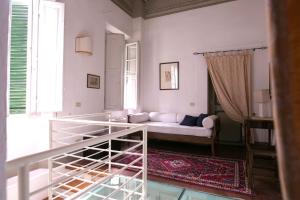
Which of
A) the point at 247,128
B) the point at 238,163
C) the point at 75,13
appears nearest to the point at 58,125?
the point at 75,13

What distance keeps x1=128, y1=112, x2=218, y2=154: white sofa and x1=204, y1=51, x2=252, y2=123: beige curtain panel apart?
677mm

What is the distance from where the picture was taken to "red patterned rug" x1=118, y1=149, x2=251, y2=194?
2465mm

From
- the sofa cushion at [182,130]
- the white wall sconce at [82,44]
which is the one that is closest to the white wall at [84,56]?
the white wall sconce at [82,44]

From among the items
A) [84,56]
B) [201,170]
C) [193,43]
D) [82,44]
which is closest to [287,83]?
[201,170]

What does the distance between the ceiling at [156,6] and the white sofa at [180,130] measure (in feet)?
9.84

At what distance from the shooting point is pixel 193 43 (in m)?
5.00

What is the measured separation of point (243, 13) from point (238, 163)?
11.6 feet

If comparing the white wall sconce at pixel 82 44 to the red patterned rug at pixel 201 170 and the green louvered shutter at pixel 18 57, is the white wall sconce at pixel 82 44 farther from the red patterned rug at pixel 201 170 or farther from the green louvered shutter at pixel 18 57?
the red patterned rug at pixel 201 170

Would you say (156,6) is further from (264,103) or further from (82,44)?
(264,103)

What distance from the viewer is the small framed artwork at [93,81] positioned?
13.0ft

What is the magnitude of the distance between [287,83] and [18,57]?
10.4 ft

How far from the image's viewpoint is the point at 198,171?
2.88 metres

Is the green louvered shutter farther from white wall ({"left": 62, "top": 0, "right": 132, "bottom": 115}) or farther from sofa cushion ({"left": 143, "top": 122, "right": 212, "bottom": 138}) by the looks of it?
sofa cushion ({"left": 143, "top": 122, "right": 212, "bottom": 138})

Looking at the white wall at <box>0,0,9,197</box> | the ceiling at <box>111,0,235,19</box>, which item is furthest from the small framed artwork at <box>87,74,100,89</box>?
the white wall at <box>0,0,9,197</box>
